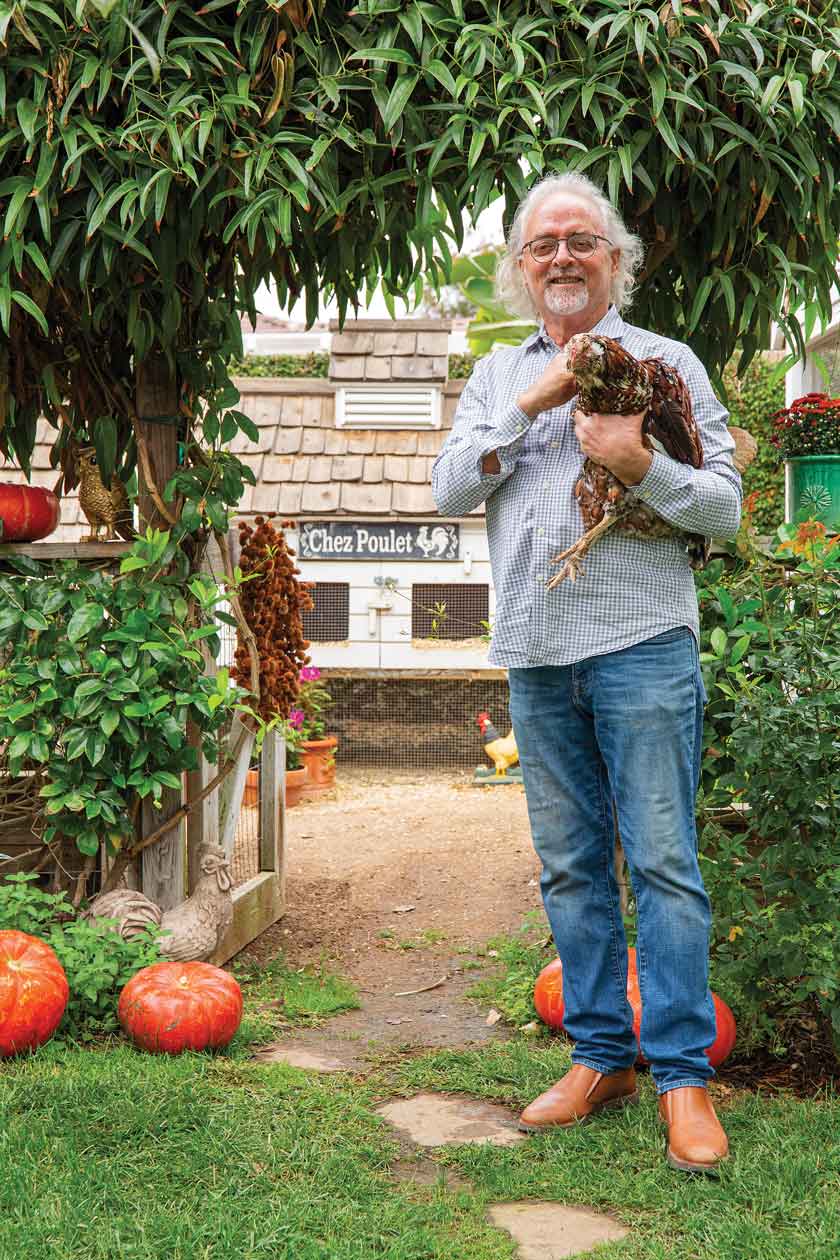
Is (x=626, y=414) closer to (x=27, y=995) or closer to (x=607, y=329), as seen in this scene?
(x=607, y=329)

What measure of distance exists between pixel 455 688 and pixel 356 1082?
6074mm

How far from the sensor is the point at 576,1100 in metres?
2.54

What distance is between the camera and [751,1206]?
7.08 ft

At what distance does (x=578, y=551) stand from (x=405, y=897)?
3.29 m

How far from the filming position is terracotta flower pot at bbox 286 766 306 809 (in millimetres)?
7769

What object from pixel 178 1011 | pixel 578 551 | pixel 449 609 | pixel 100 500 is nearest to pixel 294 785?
pixel 449 609

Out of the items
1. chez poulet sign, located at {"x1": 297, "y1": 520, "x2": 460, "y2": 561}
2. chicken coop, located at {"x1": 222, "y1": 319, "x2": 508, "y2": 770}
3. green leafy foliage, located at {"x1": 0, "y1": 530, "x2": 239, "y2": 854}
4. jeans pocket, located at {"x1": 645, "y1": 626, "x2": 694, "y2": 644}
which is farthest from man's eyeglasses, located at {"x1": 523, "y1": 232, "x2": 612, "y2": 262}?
chez poulet sign, located at {"x1": 297, "y1": 520, "x2": 460, "y2": 561}

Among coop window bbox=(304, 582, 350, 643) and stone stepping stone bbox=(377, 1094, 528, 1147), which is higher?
coop window bbox=(304, 582, 350, 643)

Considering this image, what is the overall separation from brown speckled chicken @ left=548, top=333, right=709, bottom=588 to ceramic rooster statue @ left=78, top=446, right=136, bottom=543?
6.71ft

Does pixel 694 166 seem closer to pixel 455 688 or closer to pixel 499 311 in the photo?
pixel 455 688

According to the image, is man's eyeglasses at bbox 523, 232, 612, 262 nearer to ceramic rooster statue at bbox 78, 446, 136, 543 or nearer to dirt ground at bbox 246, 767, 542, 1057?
ceramic rooster statue at bbox 78, 446, 136, 543

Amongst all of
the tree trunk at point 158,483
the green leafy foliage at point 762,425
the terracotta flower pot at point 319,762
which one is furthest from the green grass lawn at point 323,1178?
the green leafy foliage at point 762,425

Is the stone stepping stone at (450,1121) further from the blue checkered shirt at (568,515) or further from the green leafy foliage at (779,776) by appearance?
the blue checkered shirt at (568,515)

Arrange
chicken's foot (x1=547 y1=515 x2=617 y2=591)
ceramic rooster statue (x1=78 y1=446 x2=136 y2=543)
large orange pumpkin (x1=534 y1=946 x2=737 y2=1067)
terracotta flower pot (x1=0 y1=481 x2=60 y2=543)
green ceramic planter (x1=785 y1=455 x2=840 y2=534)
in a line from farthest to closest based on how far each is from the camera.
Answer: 1. green ceramic planter (x1=785 y1=455 x2=840 y2=534)
2. ceramic rooster statue (x1=78 y1=446 x2=136 y2=543)
3. terracotta flower pot (x1=0 y1=481 x2=60 y2=543)
4. large orange pumpkin (x1=534 y1=946 x2=737 y2=1067)
5. chicken's foot (x1=547 y1=515 x2=617 y2=591)
